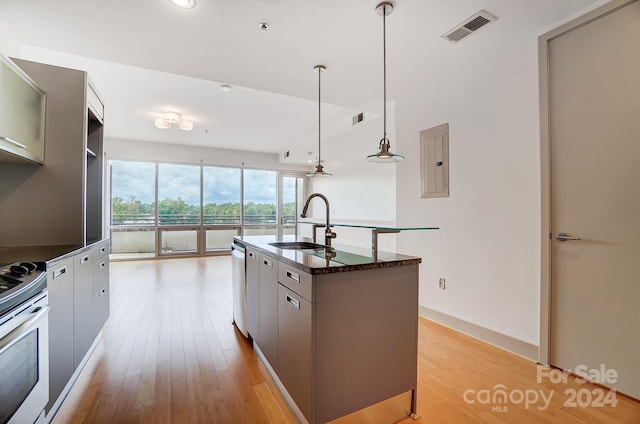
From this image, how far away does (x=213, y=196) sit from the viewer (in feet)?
24.7

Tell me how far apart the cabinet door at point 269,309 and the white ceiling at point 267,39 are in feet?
5.91

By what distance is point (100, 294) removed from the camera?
253cm

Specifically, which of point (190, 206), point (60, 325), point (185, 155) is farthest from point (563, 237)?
point (185, 155)

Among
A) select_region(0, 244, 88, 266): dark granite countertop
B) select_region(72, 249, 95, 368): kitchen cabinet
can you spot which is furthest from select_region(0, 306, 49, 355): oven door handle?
select_region(72, 249, 95, 368): kitchen cabinet

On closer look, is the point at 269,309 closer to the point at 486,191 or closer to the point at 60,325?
the point at 60,325

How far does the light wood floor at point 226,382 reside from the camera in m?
1.68

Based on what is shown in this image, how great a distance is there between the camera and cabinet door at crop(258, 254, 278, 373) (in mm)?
1903

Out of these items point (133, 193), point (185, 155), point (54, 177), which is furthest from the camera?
point (185, 155)

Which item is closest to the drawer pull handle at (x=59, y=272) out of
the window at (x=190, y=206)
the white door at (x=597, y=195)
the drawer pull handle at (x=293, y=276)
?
the drawer pull handle at (x=293, y=276)

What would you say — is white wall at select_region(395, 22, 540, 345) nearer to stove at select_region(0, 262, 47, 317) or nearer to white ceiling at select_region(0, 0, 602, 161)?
white ceiling at select_region(0, 0, 602, 161)

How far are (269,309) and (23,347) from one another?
1.23m

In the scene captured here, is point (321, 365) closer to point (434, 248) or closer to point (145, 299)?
point (434, 248)

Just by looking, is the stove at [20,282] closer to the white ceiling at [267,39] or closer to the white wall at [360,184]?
the white ceiling at [267,39]

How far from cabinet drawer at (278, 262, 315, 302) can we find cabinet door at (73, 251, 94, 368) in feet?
4.70
